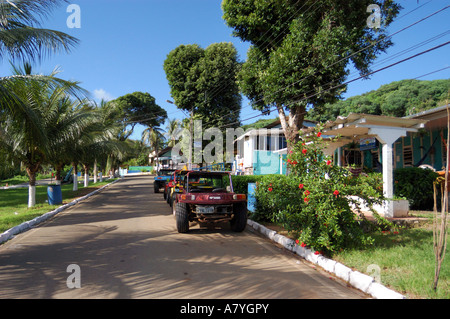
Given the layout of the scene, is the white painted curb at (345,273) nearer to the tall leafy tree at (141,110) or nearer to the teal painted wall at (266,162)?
the teal painted wall at (266,162)

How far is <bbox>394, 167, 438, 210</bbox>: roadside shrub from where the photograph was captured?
9812 millimetres

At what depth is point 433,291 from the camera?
12.9 ft

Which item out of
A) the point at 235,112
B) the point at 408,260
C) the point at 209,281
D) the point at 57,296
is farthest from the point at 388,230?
the point at 235,112

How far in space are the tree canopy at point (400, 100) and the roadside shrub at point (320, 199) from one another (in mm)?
30263

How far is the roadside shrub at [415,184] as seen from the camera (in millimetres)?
9812

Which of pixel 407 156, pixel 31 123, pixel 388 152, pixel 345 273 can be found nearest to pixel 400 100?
pixel 407 156

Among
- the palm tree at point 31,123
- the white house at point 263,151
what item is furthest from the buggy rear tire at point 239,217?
the white house at point 263,151

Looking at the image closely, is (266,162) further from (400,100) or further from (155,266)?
(155,266)

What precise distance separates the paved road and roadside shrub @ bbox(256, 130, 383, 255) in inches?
26.9

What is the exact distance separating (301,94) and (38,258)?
12.2 m

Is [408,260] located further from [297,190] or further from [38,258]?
[38,258]

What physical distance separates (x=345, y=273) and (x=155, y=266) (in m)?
3.16

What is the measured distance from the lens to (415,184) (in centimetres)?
989

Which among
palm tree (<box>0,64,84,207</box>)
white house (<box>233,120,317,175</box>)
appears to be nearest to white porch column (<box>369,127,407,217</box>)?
palm tree (<box>0,64,84,207</box>)
